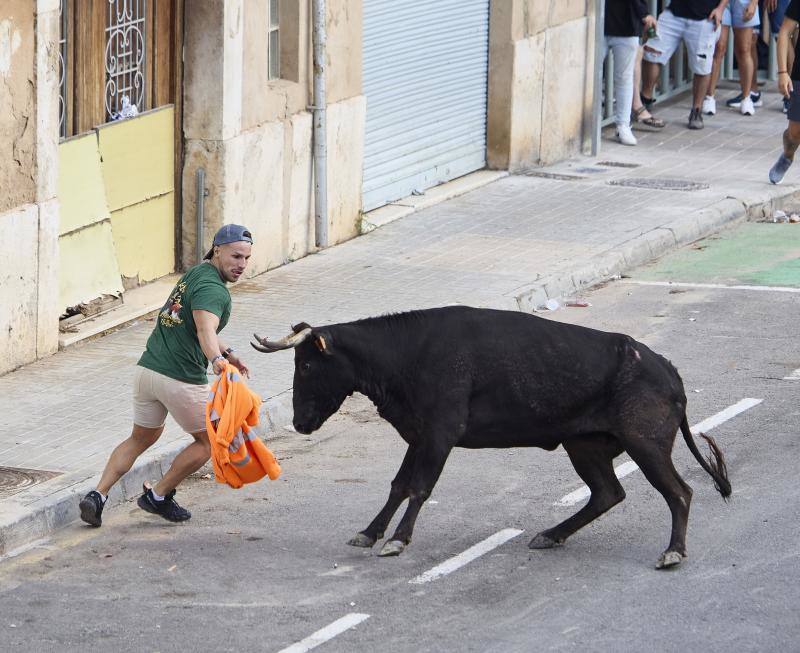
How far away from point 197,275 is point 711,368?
4644mm

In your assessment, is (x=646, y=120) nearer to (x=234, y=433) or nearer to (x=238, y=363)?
(x=238, y=363)

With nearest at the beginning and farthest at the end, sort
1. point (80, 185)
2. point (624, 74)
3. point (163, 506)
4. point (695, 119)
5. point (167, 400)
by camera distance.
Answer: point (167, 400), point (163, 506), point (80, 185), point (624, 74), point (695, 119)

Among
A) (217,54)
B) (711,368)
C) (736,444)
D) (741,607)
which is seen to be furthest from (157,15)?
(741,607)

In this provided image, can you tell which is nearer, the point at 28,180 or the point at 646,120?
the point at 28,180

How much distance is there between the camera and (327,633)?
7.22m

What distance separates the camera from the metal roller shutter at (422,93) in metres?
16.4

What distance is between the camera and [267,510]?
29.7 ft

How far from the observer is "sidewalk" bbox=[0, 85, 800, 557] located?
966 cm

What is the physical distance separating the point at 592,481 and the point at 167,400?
7.13 feet

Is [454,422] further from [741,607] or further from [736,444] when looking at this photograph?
[736,444]

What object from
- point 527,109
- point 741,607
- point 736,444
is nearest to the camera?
point 741,607

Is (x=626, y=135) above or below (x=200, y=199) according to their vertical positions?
below

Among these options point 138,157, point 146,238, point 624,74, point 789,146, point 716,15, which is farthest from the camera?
point 716,15

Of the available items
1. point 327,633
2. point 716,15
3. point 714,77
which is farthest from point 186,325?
point 714,77
